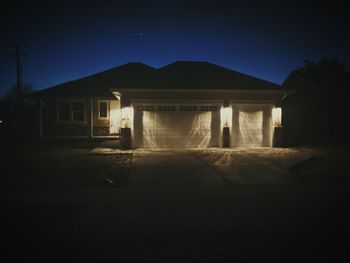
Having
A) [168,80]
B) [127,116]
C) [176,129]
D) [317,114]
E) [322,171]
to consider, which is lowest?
[322,171]

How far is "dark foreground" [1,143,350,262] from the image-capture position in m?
3.72

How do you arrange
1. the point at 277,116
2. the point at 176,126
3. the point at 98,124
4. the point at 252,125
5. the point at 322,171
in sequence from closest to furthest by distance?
the point at 322,171, the point at 176,126, the point at 277,116, the point at 252,125, the point at 98,124

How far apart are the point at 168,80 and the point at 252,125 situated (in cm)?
538

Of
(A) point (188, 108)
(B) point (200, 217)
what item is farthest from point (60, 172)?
(A) point (188, 108)

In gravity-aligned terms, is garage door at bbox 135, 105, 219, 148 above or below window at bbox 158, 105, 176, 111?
below

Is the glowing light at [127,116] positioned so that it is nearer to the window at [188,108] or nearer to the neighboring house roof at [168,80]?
the neighboring house roof at [168,80]

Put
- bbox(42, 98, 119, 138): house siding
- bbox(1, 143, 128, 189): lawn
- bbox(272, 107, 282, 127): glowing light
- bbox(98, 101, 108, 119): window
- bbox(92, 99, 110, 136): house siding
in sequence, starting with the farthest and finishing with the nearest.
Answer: bbox(98, 101, 108, 119): window
bbox(92, 99, 110, 136): house siding
bbox(42, 98, 119, 138): house siding
bbox(272, 107, 282, 127): glowing light
bbox(1, 143, 128, 189): lawn

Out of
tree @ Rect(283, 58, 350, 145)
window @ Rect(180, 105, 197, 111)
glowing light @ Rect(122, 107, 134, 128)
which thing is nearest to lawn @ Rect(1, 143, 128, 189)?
glowing light @ Rect(122, 107, 134, 128)

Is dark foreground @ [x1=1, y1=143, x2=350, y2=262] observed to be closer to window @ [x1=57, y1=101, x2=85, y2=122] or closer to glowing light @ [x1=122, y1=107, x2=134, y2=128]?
glowing light @ [x1=122, y1=107, x2=134, y2=128]

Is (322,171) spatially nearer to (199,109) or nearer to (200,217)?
(200,217)

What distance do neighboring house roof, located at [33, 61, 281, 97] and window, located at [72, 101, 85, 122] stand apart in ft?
2.42

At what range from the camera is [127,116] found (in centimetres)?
1459

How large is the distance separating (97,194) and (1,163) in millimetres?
6639

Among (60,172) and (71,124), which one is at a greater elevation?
(71,124)
